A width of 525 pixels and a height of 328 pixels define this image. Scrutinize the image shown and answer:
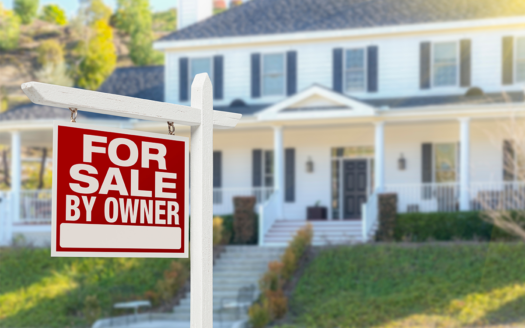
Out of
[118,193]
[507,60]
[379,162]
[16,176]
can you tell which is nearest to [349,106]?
[379,162]

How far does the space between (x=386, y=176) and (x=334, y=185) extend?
152 cm

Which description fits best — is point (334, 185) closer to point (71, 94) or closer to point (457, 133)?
point (457, 133)

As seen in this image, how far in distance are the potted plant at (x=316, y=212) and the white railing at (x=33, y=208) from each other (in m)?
7.09

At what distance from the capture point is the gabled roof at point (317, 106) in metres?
17.9

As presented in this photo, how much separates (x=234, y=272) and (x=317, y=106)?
4831mm

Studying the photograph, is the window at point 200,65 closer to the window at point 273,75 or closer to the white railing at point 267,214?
the window at point 273,75

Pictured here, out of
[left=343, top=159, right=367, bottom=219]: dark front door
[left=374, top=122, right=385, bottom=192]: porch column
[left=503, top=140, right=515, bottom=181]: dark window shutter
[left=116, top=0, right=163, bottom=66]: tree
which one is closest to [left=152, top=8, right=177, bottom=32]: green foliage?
[left=116, top=0, right=163, bottom=66]: tree

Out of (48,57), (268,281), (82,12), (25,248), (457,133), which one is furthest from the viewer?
(82,12)

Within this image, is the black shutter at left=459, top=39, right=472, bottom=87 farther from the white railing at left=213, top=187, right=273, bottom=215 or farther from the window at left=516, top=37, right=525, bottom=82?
the white railing at left=213, top=187, right=273, bottom=215

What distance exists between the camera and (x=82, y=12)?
194 ft

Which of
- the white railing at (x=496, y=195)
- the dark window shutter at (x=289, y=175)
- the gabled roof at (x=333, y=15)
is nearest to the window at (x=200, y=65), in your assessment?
the gabled roof at (x=333, y=15)

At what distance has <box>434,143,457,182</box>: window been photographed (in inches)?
777

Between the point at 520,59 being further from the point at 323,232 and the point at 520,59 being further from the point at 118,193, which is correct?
the point at 118,193

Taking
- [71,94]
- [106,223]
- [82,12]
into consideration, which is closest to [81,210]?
[106,223]
